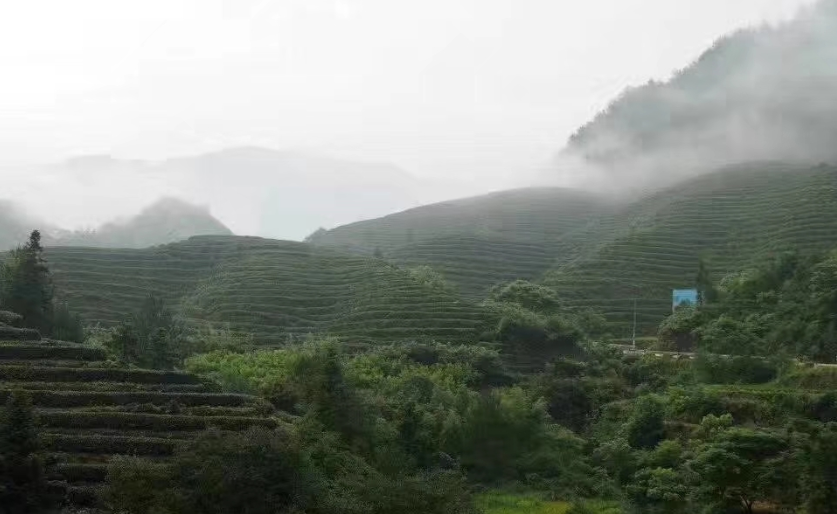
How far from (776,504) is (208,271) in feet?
160

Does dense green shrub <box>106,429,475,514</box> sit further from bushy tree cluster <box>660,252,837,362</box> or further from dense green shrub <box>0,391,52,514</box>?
bushy tree cluster <box>660,252,837,362</box>

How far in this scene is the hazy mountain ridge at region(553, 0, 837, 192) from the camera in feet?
362

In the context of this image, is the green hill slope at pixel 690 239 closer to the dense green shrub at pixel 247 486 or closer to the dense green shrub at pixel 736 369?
the dense green shrub at pixel 736 369

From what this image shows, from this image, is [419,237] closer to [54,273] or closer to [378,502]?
[54,273]

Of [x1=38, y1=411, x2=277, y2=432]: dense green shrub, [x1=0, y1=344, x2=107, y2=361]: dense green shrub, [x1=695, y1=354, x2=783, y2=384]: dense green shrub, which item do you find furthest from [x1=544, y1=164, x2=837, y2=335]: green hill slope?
[x1=0, y1=344, x2=107, y2=361]: dense green shrub

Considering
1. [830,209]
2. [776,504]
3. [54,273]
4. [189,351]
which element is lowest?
[776,504]

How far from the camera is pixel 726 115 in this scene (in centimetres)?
12794

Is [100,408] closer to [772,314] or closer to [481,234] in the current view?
[772,314]

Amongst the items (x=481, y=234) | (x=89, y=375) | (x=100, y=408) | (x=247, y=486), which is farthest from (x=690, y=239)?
(x=247, y=486)

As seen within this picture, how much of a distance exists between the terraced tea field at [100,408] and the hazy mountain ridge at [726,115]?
84.0 m

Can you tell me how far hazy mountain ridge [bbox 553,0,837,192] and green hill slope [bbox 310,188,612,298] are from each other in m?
13.2

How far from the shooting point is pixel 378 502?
2094 centimetres

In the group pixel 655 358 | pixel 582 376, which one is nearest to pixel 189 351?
pixel 582 376

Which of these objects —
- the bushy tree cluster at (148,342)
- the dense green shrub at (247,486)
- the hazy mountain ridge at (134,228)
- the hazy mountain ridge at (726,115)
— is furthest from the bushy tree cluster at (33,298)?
the hazy mountain ridge at (726,115)
